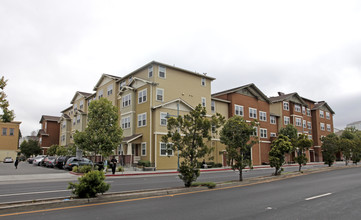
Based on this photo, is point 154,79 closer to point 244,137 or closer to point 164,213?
point 244,137

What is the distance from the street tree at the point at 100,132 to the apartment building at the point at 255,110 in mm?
20971

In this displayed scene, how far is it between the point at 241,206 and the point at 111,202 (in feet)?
14.4

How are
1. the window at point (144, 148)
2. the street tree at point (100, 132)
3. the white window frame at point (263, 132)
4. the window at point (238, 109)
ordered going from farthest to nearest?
the white window frame at point (263, 132) < the window at point (238, 109) < the window at point (144, 148) < the street tree at point (100, 132)

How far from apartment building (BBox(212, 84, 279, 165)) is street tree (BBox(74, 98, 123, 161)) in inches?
826

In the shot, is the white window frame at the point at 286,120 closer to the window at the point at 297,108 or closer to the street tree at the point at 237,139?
the window at the point at 297,108

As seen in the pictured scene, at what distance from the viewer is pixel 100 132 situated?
2638 cm

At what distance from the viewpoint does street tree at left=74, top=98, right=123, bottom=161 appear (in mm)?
26156

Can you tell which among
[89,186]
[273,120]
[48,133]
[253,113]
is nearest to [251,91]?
[253,113]

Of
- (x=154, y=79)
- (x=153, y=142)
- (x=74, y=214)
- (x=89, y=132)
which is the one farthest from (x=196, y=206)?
(x=154, y=79)

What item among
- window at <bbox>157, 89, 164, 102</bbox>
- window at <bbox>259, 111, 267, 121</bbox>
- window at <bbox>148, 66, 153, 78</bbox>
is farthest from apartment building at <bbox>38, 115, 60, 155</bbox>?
window at <bbox>259, 111, 267, 121</bbox>

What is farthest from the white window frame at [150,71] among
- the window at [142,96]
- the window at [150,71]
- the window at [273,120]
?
the window at [273,120]

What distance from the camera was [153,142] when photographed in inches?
1302

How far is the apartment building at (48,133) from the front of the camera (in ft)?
219

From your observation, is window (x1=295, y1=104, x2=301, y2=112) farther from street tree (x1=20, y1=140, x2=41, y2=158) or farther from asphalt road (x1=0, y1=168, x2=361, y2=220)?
street tree (x1=20, y1=140, x2=41, y2=158)
